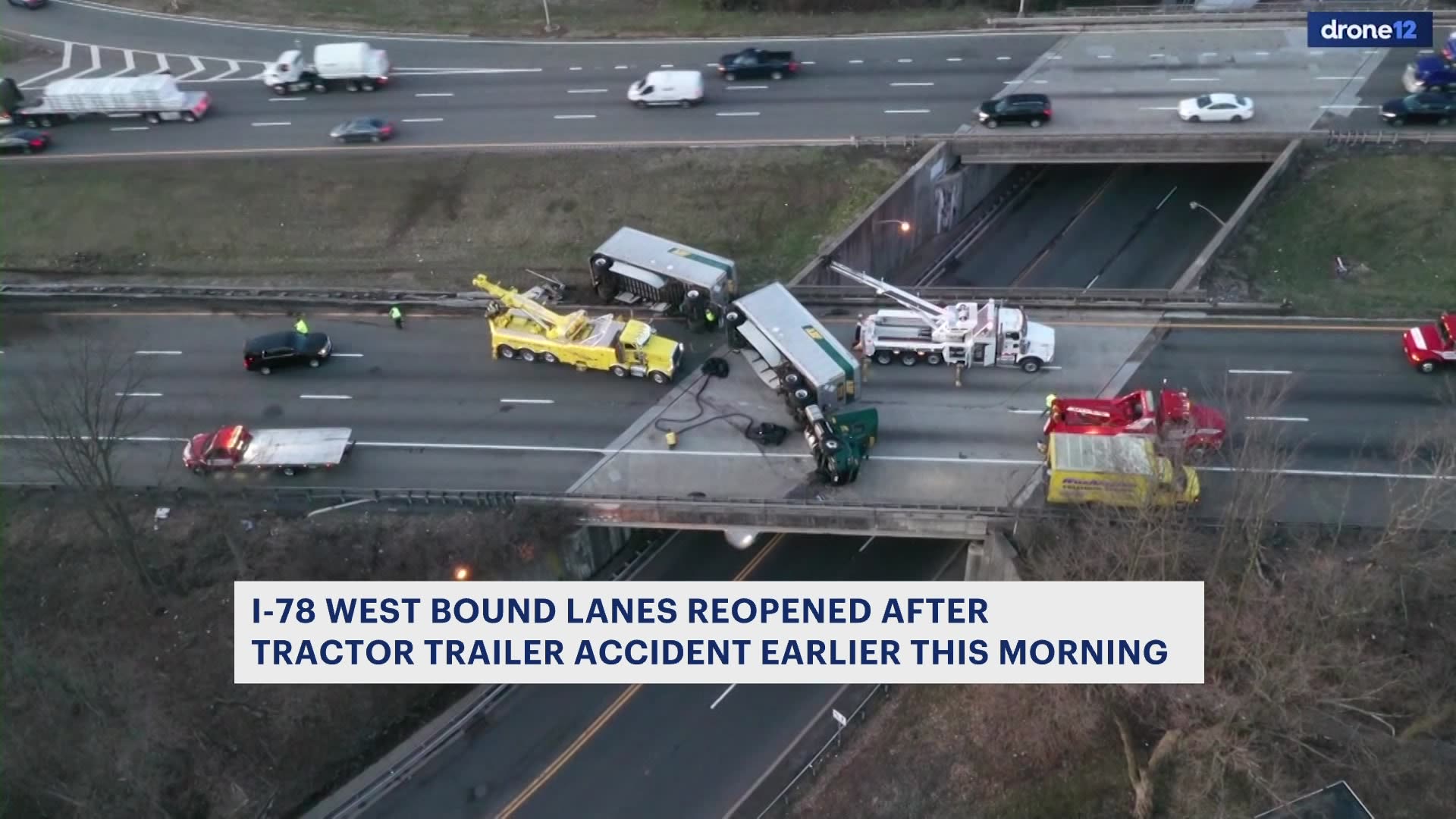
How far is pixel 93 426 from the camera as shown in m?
32.8

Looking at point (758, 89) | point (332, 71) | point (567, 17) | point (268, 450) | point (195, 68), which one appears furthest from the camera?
point (567, 17)

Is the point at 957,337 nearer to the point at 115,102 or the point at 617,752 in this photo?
the point at 617,752

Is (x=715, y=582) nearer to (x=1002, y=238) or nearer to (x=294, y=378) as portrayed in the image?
(x=294, y=378)

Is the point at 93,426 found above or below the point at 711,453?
above

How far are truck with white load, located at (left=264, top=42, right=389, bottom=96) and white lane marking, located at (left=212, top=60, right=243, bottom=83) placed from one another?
4.05m

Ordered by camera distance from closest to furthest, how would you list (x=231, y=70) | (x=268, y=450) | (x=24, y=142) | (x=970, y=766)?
1. (x=970, y=766)
2. (x=268, y=450)
3. (x=24, y=142)
4. (x=231, y=70)

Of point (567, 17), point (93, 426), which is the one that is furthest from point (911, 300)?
point (567, 17)

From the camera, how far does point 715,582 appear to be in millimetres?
37188

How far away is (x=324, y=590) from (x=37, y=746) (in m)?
10.2

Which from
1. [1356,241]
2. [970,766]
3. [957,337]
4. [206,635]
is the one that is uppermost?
[1356,241]

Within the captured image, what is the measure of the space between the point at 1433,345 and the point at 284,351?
4484cm

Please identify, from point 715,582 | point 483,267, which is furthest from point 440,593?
point 483,267

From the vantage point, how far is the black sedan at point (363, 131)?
5388cm

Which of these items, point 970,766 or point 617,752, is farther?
point 617,752
